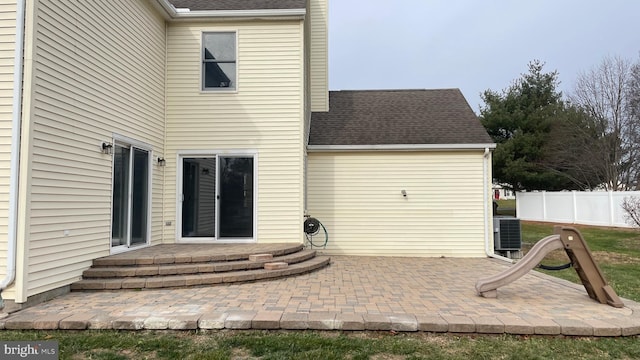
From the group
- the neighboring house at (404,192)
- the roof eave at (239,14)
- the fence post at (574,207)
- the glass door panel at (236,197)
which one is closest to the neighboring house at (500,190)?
the fence post at (574,207)

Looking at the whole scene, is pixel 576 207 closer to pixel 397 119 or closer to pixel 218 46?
pixel 397 119

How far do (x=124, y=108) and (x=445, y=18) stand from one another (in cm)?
1404

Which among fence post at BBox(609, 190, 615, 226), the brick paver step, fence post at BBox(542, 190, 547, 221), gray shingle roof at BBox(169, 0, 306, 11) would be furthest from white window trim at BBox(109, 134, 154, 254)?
fence post at BBox(542, 190, 547, 221)

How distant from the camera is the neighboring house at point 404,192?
9281 mm

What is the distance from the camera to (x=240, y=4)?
844 centimetres

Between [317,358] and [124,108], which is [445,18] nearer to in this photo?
[124,108]

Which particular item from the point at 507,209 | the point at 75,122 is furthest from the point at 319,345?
the point at 507,209

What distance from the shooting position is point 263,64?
27.2 feet

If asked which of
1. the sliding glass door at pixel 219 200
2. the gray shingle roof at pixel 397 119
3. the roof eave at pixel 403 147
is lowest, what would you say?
the sliding glass door at pixel 219 200

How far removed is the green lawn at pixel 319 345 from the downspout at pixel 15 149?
0.82 m

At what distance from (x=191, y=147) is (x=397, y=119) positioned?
5.91m

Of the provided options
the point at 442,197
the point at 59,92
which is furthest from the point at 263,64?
the point at 442,197

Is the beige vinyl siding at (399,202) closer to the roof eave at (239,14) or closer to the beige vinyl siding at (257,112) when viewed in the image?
the beige vinyl siding at (257,112)

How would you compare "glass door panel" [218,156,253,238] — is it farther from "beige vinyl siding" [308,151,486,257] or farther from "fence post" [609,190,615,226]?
"fence post" [609,190,615,226]
